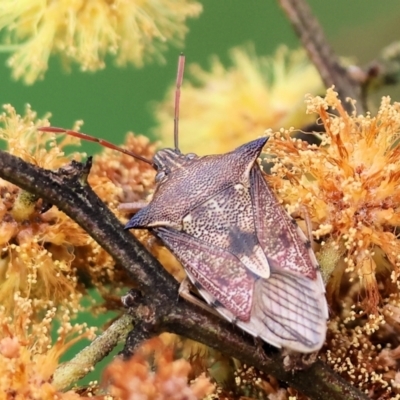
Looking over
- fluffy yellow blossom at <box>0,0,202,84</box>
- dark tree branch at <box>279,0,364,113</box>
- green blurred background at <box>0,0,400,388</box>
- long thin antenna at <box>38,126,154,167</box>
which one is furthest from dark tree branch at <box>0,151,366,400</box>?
green blurred background at <box>0,0,400,388</box>

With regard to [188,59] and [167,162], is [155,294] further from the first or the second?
[188,59]

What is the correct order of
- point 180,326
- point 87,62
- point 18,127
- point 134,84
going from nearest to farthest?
1. point 180,326
2. point 18,127
3. point 87,62
4. point 134,84

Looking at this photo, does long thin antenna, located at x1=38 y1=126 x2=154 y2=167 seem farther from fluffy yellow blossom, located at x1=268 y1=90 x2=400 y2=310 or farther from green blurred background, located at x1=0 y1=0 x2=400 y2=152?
green blurred background, located at x1=0 y1=0 x2=400 y2=152

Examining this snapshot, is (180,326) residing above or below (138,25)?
below

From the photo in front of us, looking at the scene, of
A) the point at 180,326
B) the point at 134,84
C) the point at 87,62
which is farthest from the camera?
the point at 134,84

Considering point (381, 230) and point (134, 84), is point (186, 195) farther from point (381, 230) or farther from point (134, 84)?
point (134, 84)

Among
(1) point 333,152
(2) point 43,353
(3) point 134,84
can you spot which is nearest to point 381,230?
(1) point 333,152
